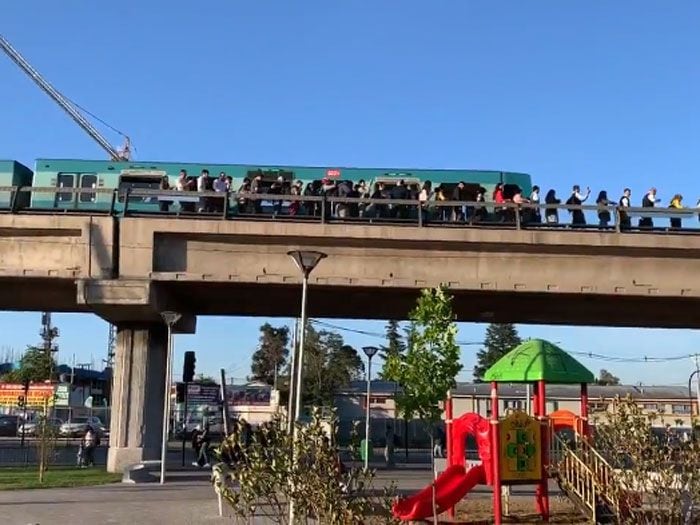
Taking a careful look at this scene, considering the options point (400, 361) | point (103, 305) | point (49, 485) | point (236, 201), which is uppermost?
point (236, 201)

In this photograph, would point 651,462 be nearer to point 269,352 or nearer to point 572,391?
point 572,391

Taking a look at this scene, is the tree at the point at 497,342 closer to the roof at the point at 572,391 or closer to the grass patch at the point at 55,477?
the roof at the point at 572,391

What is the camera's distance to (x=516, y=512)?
16.7 metres

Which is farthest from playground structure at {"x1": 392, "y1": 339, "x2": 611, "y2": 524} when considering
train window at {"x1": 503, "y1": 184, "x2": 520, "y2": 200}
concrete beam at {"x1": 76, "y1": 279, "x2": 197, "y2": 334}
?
train window at {"x1": 503, "y1": 184, "x2": 520, "y2": 200}

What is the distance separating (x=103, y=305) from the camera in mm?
24578

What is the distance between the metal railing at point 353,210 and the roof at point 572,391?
22790 millimetres

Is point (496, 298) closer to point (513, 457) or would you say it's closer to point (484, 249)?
point (484, 249)

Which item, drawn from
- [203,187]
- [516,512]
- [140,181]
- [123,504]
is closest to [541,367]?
[516,512]

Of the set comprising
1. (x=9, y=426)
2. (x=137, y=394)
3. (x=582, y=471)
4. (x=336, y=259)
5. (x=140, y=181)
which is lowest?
(x=9, y=426)

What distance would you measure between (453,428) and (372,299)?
478 inches

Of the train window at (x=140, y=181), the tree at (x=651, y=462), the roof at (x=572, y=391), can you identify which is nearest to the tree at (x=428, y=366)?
the tree at (x=651, y=462)

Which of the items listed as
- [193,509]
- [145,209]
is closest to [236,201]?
[145,209]

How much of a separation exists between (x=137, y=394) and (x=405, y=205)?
1018cm

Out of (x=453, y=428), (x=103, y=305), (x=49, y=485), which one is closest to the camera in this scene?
(x=453, y=428)
